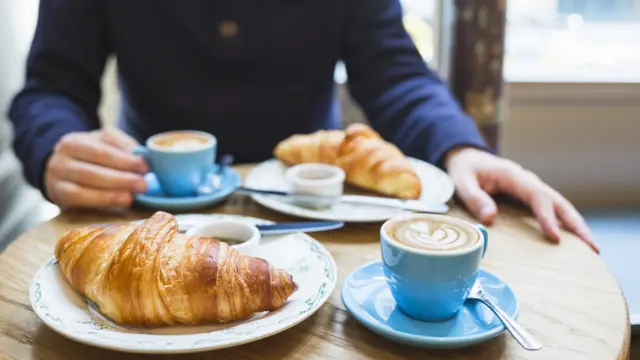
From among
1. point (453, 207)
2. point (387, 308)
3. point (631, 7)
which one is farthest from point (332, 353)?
point (631, 7)

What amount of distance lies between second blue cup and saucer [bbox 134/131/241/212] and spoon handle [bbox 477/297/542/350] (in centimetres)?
51

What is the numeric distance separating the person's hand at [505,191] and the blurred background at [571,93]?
1.05 meters

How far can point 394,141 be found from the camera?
130cm

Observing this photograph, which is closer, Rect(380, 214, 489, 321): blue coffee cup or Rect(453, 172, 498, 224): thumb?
Rect(380, 214, 489, 321): blue coffee cup

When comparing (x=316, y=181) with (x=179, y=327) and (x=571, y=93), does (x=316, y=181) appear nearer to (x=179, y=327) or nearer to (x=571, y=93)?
(x=179, y=327)

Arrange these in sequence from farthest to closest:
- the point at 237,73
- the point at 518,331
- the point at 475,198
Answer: the point at 237,73, the point at 475,198, the point at 518,331

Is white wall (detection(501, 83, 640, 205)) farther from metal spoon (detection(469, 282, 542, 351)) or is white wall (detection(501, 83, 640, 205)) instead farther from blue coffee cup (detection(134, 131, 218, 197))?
metal spoon (detection(469, 282, 542, 351))

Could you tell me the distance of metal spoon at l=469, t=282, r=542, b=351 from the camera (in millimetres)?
600

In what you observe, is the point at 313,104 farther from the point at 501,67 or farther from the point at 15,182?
the point at 15,182

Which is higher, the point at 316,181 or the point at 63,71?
the point at 63,71

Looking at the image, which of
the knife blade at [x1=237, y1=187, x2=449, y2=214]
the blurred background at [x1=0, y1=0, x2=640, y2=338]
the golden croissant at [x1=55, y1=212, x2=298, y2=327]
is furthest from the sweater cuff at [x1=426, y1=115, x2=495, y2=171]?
the blurred background at [x1=0, y1=0, x2=640, y2=338]

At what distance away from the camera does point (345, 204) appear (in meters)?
1.00

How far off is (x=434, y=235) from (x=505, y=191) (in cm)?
40

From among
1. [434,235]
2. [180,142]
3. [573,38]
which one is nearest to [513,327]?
[434,235]
